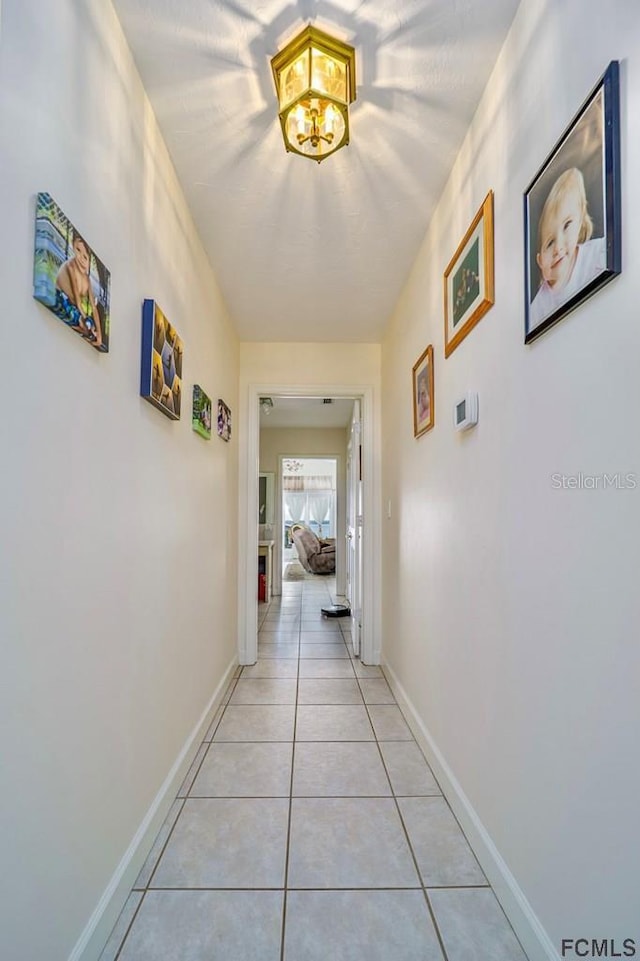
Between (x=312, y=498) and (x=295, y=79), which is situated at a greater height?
(x=295, y=79)

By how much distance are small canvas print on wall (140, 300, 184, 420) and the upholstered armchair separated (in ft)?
23.7

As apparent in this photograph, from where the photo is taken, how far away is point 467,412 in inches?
63.2

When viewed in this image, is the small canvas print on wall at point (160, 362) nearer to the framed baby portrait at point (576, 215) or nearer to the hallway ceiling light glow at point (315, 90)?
the hallway ceiling light glow at point (315, 90)

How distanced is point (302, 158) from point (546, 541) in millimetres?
1595

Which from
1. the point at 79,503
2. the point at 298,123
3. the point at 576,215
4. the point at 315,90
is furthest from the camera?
the point at 298,123

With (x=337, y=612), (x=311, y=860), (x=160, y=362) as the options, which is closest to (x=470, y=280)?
(x=160, y=362)

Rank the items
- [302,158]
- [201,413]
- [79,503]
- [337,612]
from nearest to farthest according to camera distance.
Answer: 1. [79,503]
2. [302,158]
3. [201,413]
4. [337,612]

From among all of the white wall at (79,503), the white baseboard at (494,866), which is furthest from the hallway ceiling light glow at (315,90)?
the white baseboard at (494,866)

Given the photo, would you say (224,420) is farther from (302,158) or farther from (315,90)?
(315,90)

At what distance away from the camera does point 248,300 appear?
295cm

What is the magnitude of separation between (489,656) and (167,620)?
111 centimetres

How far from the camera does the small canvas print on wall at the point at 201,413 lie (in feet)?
7.18

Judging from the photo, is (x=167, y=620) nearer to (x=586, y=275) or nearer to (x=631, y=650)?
(x=631, y=650)

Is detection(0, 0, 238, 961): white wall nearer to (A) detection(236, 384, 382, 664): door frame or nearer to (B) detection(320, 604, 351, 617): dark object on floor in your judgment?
(A) detection(236, 384, 382, 664): door frame
